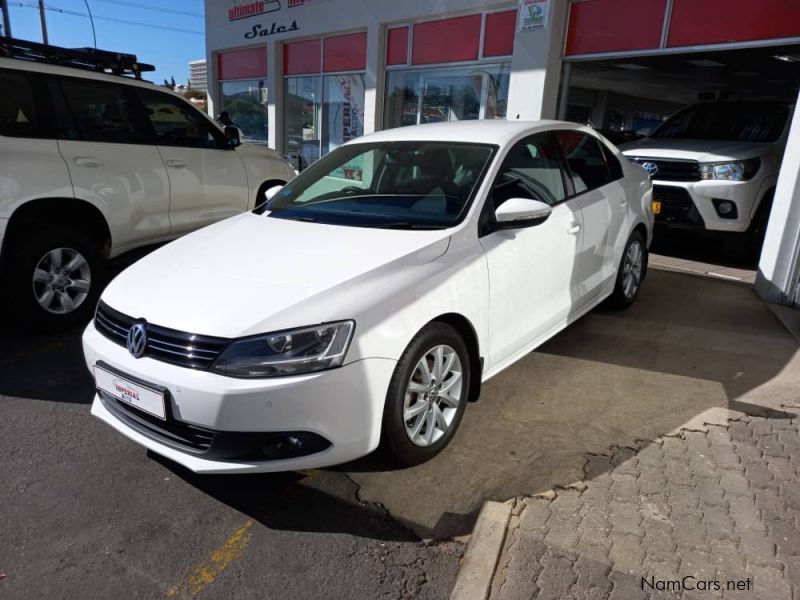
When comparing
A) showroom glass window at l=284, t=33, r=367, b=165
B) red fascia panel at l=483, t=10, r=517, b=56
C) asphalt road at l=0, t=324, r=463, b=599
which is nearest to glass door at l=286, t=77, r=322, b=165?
showroom glass window at l=284, t=33, r=367, b=165

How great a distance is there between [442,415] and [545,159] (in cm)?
193

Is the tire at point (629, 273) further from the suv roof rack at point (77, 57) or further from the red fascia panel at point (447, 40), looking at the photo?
the red fascia panel at point (447, 40)

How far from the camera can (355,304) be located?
248 cm

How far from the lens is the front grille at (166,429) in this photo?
2461mm

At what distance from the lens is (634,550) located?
2316mm

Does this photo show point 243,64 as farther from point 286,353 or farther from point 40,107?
point 286,353

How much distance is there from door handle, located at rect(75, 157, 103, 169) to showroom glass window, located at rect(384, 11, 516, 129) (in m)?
6.71

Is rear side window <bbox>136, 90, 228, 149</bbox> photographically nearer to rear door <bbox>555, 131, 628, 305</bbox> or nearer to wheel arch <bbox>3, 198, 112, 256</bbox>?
wheel arch <bbox>3, 198, 112, 256</bbox>

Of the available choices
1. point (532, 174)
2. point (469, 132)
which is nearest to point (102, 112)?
point (469, 132)

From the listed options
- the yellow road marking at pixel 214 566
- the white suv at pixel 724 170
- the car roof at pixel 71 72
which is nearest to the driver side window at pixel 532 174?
the yellow road marking at pixel 214 566

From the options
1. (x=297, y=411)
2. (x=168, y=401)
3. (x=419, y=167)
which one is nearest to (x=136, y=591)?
(x=168, y=401)

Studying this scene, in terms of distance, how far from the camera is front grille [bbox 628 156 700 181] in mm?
7008

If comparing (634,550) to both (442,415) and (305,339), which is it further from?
(305,339)

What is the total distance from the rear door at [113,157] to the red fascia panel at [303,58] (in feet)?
29.0
